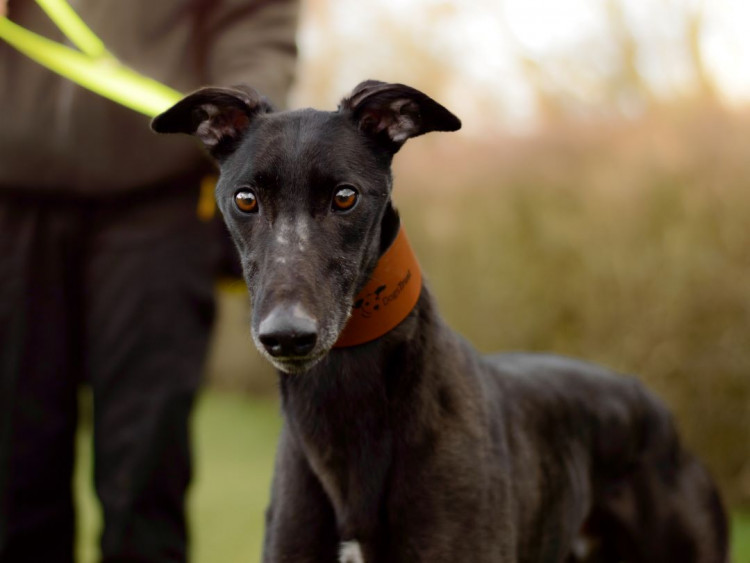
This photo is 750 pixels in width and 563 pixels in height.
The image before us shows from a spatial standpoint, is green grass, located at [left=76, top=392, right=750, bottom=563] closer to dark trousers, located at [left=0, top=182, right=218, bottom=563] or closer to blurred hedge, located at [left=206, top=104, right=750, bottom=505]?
blurred hedge, located at [left=206, top=104, right=750, bottom=505]

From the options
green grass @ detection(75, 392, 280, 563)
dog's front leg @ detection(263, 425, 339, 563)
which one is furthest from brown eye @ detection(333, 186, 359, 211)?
green grass @ detection(75, 392, 280, 563)

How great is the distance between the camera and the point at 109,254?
3.05 meters

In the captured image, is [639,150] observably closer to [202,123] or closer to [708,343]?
Answer: [708,343]

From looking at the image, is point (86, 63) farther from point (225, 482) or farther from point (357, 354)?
point (225, 482)

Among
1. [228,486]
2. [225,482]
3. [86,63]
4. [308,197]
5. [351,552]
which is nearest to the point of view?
[308,197]

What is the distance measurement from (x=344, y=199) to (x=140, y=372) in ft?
3.97

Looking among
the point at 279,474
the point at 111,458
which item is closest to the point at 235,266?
the point at 111,458

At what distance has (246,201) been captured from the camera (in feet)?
7.32

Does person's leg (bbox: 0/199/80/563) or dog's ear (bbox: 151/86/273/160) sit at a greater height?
dog's ear (bbox: 151/86/273/160)

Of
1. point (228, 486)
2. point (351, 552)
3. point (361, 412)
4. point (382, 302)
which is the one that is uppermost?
point (382, 302)

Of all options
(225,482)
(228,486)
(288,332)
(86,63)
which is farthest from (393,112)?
(225,482)

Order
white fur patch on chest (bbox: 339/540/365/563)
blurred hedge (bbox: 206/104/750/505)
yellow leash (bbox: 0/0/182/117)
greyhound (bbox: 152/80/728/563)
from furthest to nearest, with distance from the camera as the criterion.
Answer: blurred hedge (bbox: 206/104/750/505)
yellow leash (bbox: 0/0/182/117)
white fur patch on chest (bbox: 339/540/365/563)
greyhound (bbox: 152/80/728/563)

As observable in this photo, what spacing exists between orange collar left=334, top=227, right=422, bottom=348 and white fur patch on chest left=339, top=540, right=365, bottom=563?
1.52 ft

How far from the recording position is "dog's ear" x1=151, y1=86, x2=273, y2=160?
2.41 meters
